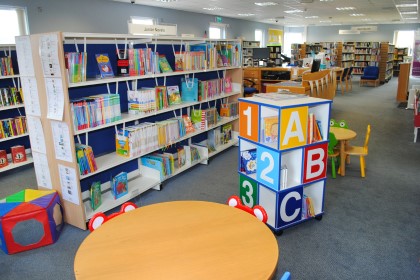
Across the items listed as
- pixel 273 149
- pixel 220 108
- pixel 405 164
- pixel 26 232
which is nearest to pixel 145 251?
pixel 273 149

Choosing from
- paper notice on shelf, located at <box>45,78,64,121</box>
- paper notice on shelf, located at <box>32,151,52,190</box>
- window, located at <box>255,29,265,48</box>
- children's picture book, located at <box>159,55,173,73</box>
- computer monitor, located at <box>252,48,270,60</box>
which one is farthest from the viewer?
window, located at <box>255,29,265,48</box>

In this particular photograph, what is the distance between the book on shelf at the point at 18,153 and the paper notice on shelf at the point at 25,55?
2.15 m

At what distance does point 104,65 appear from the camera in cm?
365

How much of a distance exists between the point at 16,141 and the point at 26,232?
2574 millimetres

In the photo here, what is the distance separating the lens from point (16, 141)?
5391 mm

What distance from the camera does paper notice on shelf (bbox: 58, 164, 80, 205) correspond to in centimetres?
330

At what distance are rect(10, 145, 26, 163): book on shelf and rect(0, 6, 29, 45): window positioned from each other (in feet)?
13.5

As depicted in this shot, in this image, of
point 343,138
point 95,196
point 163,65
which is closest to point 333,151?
point 343,138

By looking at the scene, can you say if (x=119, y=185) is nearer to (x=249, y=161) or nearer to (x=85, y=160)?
(x=85, y=160)

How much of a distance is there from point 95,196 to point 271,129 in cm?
199

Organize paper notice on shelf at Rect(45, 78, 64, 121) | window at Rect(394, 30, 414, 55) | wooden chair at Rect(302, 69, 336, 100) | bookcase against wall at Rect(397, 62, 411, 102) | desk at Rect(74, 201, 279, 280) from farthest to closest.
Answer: window at Rect(394, 30, 414, 55) → bookcase against wall at Rect(397, 62, 411, 102) → wooden chair at Rect(302, 69, 336, 100) → paper notice on shelf at Rect(45, 78, 64, 121) → desk at Rect(74, 201, 279, 280)

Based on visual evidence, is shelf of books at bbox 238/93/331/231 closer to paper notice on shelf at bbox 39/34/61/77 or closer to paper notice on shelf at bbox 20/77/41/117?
paper notice on shelf at bbox 39/34/61/77

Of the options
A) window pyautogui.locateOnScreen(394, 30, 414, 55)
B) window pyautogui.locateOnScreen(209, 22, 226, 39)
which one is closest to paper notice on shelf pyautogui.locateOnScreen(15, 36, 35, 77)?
window pyautogui.locateOnScreen(209, 22, 226, 39)

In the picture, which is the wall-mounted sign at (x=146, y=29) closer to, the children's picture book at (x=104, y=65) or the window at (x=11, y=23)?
the children's picture book at (x=104, y=65)
